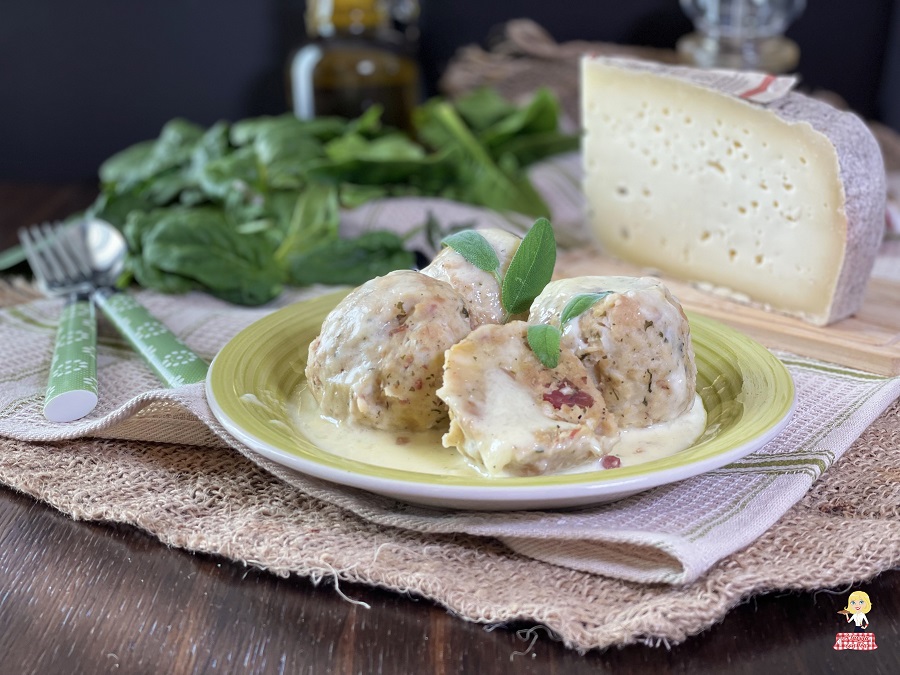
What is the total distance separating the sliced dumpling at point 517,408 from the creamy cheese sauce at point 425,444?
1.8 inches

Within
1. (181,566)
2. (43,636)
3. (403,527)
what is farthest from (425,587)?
(43,636)

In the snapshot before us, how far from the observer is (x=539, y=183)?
3543mm

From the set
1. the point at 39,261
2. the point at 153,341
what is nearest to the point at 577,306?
the point at 153,341

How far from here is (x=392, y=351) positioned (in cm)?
Answer: 156

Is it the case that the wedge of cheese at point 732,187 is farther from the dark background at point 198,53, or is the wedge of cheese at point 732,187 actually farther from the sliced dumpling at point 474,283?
the dark background at point 198,53

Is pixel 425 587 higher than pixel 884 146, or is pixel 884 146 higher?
pixel 425 587

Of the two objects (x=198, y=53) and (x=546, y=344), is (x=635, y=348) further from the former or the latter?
(x=198, y=53)

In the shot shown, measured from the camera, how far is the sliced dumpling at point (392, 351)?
1546 millimetres

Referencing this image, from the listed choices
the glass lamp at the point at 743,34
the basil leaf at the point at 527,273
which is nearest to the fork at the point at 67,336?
the basil leaf at the point at 527,273

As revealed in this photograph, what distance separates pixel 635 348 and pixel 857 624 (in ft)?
1.63

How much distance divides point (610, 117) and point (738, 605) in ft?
5.99

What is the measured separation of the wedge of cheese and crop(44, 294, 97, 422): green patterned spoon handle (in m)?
1.50

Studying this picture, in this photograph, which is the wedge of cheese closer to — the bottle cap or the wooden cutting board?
the wooden cutting board

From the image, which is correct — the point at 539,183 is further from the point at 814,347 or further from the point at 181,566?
the point at 181,566
